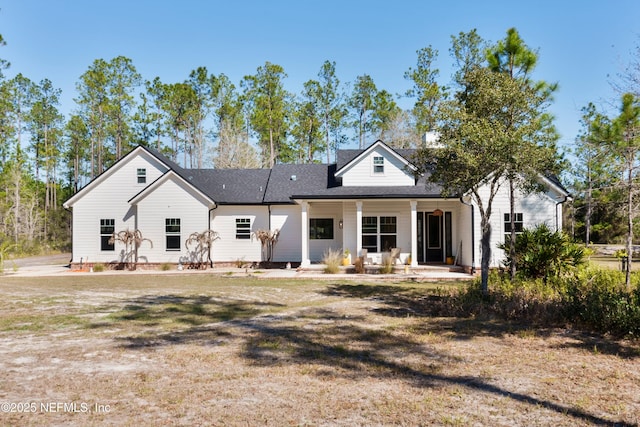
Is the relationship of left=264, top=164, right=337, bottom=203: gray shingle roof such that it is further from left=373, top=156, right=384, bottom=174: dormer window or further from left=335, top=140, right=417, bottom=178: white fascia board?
left=373, top=156, right=384, bottom=174: dormer window

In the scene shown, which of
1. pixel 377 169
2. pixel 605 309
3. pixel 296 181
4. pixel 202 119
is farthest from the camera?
pixel 202 119

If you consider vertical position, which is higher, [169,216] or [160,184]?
[160,184]

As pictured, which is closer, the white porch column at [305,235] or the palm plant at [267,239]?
the white porch column at [305,235]

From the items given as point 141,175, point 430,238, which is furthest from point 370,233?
point 141,175

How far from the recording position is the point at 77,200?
22547 millimetres

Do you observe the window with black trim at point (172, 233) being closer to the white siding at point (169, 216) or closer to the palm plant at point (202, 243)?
the white siding at point (169, 216)

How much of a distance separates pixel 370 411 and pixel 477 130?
702 centimetres

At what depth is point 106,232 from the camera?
73.9 feet

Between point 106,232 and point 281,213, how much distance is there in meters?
9.26

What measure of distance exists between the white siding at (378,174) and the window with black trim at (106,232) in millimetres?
12598

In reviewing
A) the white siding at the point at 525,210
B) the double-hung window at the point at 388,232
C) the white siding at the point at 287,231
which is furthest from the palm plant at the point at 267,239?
the white siding at the point at 525,210

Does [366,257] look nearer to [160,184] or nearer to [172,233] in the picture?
[172,233]

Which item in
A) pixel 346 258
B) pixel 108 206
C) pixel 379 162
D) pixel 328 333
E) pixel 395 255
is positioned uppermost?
pixel 379 162

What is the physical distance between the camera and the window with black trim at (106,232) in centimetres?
2238
